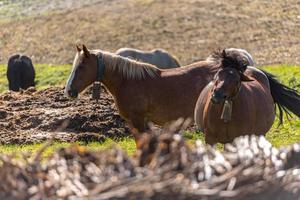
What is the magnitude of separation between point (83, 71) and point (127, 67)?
0.70 m

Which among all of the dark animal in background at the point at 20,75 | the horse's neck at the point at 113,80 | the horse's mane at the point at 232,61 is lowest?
the dark animal in background at the point at 20,75

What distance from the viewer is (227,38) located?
31.9 metres

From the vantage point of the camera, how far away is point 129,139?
→ 13.3m

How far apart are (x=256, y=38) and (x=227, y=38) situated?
4.02 feet

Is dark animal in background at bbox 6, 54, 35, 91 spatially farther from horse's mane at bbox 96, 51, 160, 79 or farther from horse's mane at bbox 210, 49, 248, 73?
horse's mane at bbox 210, 49, 248, 73

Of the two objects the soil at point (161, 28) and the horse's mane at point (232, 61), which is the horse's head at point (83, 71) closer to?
the horse's mane at point (232, 61)

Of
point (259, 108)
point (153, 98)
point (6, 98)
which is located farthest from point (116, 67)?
point (6, 98)

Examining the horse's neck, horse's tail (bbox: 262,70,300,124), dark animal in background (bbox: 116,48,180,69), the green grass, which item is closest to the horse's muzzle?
the horse's neck

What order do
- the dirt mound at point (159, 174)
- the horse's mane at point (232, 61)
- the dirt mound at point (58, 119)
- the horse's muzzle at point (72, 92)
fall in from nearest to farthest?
the dirt mound at point (159, 174) < the horse's mane at point (232, 61) < the horse's muzzle at point (72, 92) < the dirt mound at point (58, 119)

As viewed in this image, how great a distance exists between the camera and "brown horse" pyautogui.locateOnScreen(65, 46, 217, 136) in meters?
11.7

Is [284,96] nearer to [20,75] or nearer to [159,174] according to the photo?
[159,174]

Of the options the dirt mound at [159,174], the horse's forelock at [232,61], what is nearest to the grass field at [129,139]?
the dirt mound at [159,174]

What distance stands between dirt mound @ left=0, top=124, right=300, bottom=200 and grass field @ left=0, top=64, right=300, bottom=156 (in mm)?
609

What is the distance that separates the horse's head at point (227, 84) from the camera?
8.69 metres
